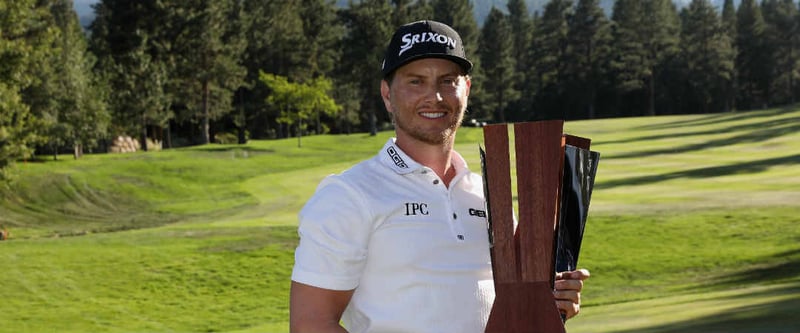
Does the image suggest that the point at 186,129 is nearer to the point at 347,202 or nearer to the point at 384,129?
the point at 384,129

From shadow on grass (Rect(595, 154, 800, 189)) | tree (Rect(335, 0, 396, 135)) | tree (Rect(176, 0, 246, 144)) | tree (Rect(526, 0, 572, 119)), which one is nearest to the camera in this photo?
shadow on grass (Rect(595, 154, 800, 189))

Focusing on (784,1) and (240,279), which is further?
(784,1)

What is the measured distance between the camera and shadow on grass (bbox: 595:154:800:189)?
86.8 feet

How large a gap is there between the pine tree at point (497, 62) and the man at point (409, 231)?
83013mm

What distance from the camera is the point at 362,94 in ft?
267

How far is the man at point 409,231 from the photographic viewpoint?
2.65 metres

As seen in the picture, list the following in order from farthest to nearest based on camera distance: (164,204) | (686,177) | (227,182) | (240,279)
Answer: (227,182) → (164,204) → (686,177) → (240,279)

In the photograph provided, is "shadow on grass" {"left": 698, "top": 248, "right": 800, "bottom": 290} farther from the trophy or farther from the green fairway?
the trophy

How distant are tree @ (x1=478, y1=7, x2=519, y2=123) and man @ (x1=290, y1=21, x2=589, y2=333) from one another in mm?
83013

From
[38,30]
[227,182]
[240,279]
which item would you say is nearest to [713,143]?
[227,182]

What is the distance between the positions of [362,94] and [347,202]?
79.1 meters

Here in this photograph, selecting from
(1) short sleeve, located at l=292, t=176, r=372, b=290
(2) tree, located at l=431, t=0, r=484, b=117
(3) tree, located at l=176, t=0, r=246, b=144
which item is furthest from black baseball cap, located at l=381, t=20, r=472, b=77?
(2) tree, located at l=431, t=0, r=484, b=117

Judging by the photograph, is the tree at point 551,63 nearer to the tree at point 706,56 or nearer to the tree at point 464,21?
the tree at point 464,21

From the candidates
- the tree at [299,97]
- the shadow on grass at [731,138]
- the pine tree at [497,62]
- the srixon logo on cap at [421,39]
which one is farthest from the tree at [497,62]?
the srixon logo on cap at [421,39]
